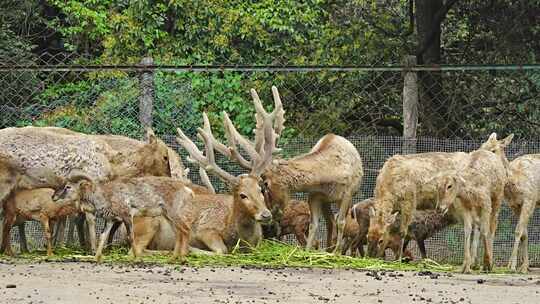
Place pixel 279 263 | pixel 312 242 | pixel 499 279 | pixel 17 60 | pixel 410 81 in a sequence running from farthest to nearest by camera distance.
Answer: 1. pixel 17 60
2. pixel 410 81
3. pixel 312 242
4. pixel 279 263
5. pixel 499 279

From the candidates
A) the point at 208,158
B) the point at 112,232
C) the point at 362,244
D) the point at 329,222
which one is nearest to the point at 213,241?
the point at 208,158

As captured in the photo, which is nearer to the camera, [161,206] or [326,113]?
[161,206]

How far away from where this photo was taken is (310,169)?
13.1 metres

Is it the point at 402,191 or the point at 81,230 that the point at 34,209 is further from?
the point at 402,191

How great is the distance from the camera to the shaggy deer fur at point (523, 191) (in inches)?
514

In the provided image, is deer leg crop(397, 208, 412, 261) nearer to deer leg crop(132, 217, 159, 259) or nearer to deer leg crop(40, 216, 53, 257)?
deer leg crop(132, 217, 159, 259)

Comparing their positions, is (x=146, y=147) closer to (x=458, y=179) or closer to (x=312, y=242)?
(x=312, y=242)

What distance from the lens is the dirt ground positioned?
9.35 m

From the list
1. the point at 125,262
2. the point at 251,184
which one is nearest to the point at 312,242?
the point at 251,184

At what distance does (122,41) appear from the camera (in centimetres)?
1958

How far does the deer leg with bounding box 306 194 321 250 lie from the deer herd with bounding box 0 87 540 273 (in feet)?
0.05

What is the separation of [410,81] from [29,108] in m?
4.77

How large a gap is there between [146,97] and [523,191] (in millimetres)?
4731

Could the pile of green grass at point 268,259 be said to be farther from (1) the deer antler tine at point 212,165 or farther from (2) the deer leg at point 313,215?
(1) the deer antler tine at point 212,165
